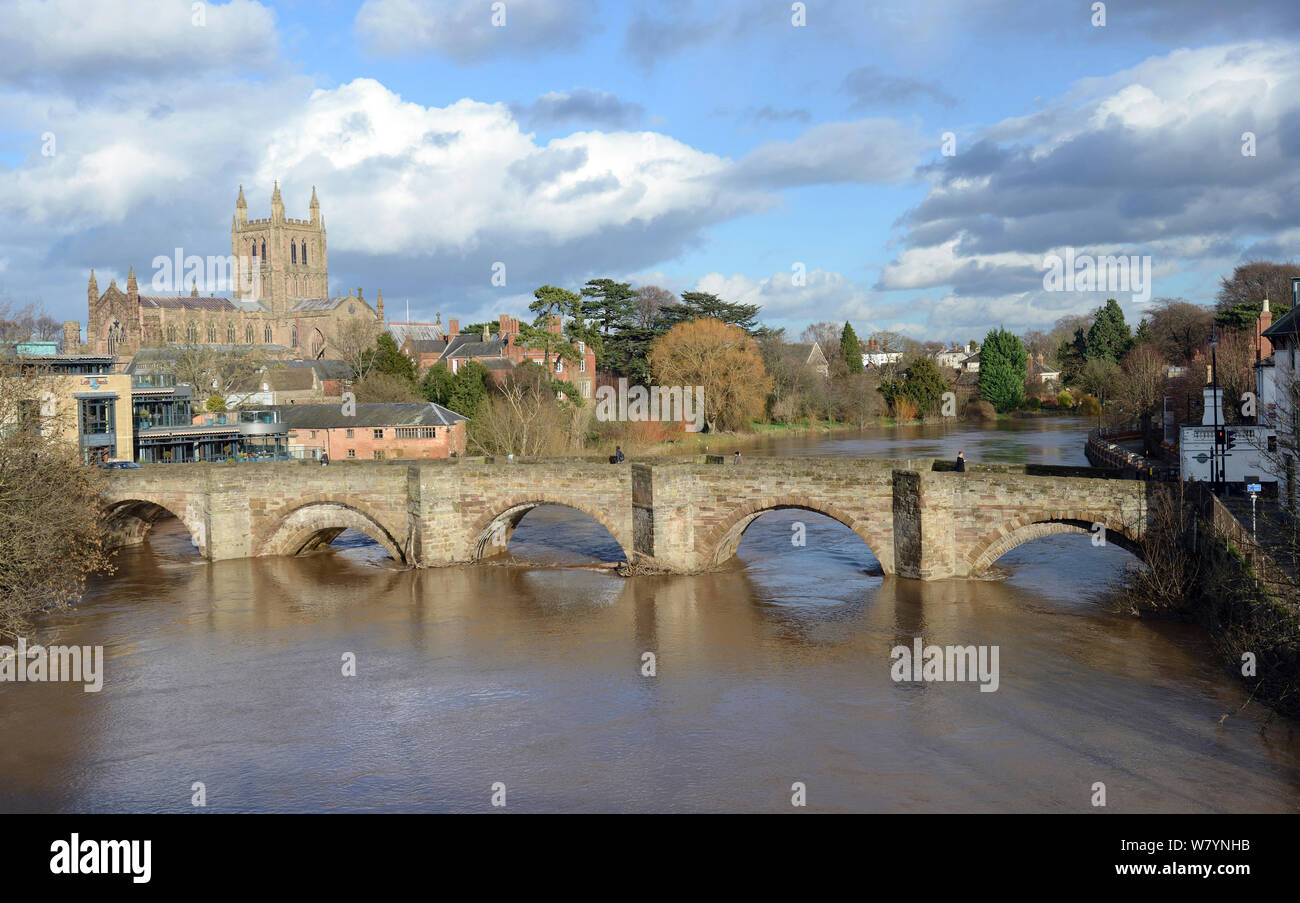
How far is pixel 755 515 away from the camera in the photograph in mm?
30516

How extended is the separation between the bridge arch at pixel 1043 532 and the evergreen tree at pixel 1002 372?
8552 centimetres

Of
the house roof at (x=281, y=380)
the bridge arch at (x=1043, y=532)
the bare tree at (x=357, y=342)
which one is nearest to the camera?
the bridge arch at (x=1043, y=532)

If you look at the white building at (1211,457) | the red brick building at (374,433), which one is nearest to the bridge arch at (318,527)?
the red brick building at (374,433)

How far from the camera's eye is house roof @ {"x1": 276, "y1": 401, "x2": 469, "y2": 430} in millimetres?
53906

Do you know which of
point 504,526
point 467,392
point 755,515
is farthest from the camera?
point 467,392

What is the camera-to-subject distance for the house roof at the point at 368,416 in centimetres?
5391

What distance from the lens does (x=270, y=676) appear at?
75.0 feet

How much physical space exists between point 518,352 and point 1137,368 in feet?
147

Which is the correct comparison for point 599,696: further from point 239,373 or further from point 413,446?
→ point 239,373

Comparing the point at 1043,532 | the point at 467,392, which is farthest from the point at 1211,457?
the point at 467,392

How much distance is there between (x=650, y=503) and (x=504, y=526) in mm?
7183

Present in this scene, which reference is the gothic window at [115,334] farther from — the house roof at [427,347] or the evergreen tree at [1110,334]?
the evergreen tree at [1110,334]

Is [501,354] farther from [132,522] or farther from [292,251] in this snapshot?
[292,251]

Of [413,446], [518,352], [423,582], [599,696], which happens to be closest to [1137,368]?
[518,352]
